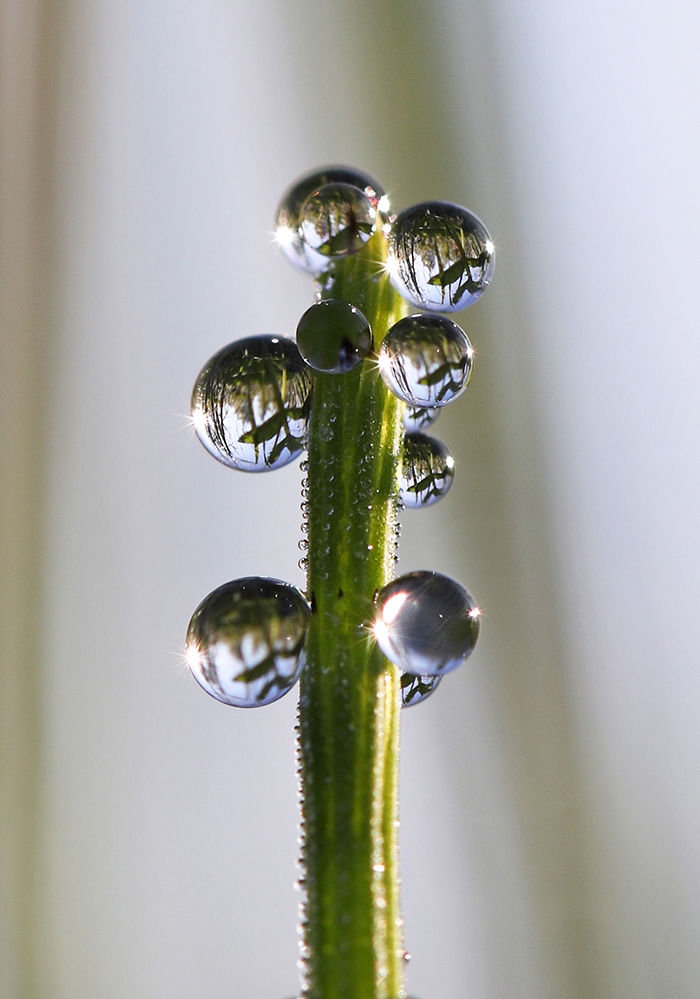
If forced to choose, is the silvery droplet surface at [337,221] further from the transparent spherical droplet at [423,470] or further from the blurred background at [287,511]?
the blurred background at [287,511]

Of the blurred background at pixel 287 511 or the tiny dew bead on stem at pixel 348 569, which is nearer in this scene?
the tiny dew bead on stem at pixel 348 569

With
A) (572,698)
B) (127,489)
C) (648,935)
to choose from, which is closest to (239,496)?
(127,489)

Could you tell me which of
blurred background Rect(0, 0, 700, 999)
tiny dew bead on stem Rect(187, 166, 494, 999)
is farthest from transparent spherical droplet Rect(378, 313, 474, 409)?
blurred background Rect(0, 0, 700, 999)

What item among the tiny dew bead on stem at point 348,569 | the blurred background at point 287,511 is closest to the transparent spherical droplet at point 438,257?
the tiny dew bead on stem at point 348,569

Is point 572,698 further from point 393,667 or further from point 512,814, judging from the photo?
point 393,667

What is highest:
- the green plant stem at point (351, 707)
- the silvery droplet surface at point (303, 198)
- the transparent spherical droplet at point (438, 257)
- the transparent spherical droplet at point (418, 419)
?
the silvery droplet surface at point (303, 198)

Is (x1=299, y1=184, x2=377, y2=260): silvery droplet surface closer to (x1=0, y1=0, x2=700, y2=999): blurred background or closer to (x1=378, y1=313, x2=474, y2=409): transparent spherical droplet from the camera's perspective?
(x1=378, y1=313, x2=474, y2=409): transparent spherical droplet

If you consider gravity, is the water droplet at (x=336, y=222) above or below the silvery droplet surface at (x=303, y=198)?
below
